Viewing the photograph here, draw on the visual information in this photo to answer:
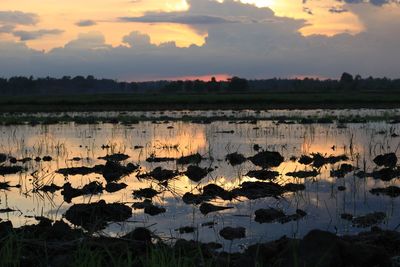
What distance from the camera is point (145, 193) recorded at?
1496 centimetres

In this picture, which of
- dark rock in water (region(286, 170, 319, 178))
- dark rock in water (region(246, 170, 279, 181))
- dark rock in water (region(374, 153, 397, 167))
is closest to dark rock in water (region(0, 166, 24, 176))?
dark rock in water (region(246, 170, 279, 181))

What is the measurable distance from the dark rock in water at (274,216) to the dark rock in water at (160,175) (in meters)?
6.06

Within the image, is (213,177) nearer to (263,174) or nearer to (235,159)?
(263,174)

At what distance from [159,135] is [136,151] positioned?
24.2ft

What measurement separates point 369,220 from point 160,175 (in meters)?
8.12

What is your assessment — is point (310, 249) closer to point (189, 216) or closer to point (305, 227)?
point (305, 227)

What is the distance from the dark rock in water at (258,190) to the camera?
47.3ft

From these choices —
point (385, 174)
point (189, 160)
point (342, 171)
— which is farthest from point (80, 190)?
point (385, 174)

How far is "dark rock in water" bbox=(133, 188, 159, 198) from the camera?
48.9 feet

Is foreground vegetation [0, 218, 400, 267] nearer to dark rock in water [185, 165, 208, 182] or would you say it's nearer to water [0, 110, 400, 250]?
water [0, 110, 400, 250]

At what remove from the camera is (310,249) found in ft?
21.4

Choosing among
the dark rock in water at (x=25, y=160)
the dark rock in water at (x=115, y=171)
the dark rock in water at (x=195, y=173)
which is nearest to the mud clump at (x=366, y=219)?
the dark rock in water at (x=195, y=173)

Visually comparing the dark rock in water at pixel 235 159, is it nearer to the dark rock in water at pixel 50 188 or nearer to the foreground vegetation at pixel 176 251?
the dark rock in water at pixel 50 188

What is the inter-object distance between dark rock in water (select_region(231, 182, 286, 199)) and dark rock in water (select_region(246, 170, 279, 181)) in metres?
2.06
